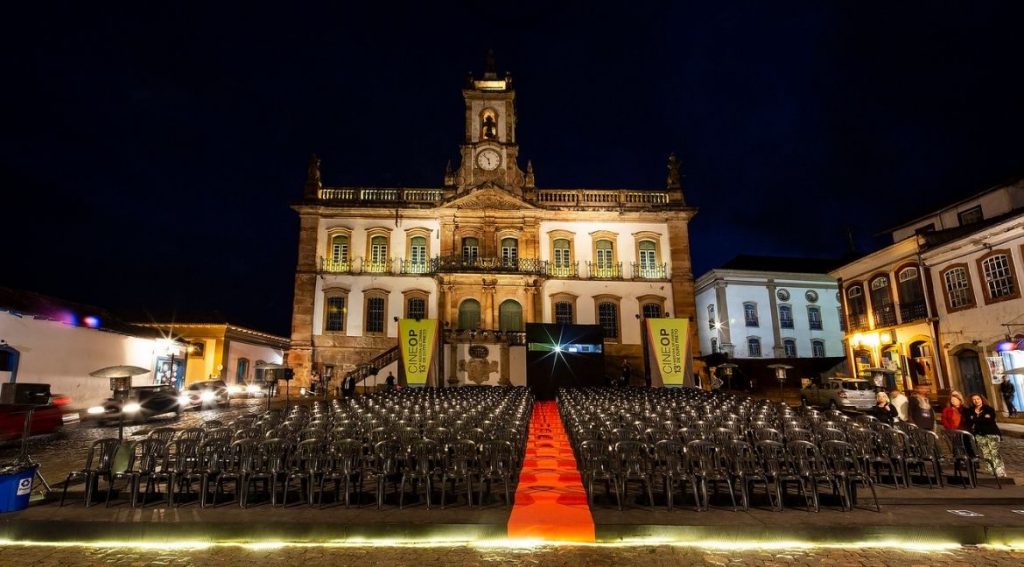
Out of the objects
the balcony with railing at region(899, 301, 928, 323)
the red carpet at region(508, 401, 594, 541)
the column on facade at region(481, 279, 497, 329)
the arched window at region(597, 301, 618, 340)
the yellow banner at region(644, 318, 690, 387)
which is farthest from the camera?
the arched window at region(597, 301, 618, 340)

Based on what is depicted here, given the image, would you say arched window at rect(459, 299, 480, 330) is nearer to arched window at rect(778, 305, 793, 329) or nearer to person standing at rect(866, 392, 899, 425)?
person standing at rect(866, 392, 899, 425)

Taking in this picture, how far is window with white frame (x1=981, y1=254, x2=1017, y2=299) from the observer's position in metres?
16.7

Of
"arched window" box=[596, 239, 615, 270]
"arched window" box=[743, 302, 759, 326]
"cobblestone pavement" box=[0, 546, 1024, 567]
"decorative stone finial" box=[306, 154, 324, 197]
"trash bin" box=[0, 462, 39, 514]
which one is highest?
"decorative stone finial" box=[306, 154, 324, 197]

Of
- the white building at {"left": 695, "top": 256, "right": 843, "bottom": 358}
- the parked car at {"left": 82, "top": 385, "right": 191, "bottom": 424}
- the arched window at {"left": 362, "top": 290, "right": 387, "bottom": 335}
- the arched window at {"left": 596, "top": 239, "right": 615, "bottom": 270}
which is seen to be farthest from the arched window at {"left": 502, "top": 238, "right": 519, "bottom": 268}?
the parked car at {"left": 82, "top": 385, "right": 191, "bottom": 424}

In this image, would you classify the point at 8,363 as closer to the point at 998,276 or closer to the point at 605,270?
the point at 605,270

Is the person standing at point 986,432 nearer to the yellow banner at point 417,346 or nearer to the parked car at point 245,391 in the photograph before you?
the yellow banner at point 417,346

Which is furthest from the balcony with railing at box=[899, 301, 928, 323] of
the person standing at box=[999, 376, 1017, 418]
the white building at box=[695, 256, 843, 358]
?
the white building at box=[695, 256, 843, 358]

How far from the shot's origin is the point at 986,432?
7.48 m

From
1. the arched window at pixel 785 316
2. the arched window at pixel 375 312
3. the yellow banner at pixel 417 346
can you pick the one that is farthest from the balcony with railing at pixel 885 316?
the arched window at pixel 375 312

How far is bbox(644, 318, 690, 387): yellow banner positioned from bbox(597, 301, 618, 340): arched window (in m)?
5.84

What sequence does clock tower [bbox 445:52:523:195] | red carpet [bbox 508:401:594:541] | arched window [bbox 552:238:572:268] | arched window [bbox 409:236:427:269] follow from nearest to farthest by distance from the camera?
red carpet [bbox 508:401:594:541] < arched window [bbox 409:236:427:269] < arched window [bbox 552:238:572:268] < clock tower [bbox 445:52:523:195]

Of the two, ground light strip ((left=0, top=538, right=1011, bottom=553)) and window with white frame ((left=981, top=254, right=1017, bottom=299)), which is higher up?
window with white frame ((left=981, top=254, right=1017, bottom=299))

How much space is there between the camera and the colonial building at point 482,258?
85.8ft

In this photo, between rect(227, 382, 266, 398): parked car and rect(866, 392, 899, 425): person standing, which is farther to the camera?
rect(227, 382, 266, 398): parked car
